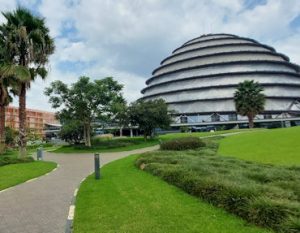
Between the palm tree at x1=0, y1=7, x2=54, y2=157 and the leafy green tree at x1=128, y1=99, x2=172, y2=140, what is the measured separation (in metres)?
25.7

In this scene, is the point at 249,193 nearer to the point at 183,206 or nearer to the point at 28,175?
the point at 183,206

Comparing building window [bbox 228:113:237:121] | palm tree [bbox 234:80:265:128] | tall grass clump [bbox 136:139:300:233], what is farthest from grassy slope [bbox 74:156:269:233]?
building window [bbox 228:113:237:121]

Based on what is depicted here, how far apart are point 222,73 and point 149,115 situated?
4055cm

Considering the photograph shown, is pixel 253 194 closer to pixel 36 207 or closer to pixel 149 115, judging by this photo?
pixel 36 207

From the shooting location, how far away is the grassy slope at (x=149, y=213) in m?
6.21

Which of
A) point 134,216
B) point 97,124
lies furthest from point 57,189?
point 97,124

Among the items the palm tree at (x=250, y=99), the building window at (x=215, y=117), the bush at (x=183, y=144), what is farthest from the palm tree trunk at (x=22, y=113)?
the building window at (x=215, y=117)

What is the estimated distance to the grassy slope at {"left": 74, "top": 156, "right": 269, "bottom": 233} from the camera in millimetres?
6207

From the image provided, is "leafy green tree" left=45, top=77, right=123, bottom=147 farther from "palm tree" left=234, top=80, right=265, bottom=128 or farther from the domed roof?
the domed roof

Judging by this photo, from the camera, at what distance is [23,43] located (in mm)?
25703

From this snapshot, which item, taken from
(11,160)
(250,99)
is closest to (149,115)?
(250,99)

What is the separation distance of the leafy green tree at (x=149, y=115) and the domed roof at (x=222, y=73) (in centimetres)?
Answer: 3543

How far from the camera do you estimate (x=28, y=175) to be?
54.5 ft

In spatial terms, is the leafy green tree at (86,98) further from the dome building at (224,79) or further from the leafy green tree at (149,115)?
the dome building at (224,79)
